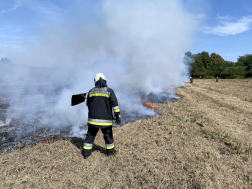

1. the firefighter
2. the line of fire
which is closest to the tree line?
the line of fire

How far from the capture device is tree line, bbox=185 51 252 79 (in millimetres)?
34938

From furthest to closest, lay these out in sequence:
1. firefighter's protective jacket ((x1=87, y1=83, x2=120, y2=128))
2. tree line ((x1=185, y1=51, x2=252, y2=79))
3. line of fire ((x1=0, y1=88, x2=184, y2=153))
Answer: tree line ((x1=185, y1=51, x2=252, y2=79))
line of fire ((x1=0, y1=88, x2=184, y2=153))
firefighter's protective jacket ((x1=87, y1=83, x2=120, y2=128))

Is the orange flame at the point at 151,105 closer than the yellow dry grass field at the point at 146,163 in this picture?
No

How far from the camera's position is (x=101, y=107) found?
336 centimetres

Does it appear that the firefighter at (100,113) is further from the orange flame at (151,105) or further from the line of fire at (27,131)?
the orange flame at (151,105)

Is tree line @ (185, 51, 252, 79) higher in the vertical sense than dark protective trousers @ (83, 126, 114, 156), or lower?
higher

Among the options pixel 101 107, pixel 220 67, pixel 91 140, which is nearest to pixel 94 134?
pixel 91 140

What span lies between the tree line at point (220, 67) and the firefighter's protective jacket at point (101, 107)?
25.3m

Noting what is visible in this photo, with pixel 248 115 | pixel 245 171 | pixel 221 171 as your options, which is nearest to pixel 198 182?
pixel 221 171

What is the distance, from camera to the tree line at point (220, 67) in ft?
115

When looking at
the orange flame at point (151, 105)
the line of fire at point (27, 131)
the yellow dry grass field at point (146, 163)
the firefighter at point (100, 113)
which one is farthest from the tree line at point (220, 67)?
the firefighter at point (100, 113)

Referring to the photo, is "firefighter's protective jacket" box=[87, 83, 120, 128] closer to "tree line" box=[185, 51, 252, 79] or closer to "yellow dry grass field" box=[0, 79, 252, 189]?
"yellow dry grass field" box=[0, 79, 252, 189]

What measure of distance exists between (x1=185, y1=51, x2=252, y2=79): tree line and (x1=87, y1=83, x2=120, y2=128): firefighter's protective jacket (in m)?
25.3

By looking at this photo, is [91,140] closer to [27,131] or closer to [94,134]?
[94,134]
